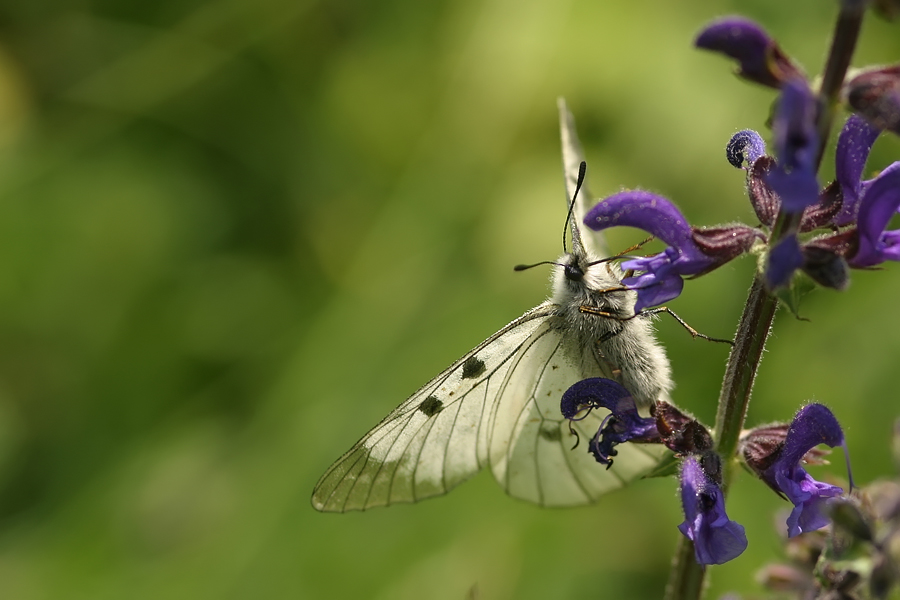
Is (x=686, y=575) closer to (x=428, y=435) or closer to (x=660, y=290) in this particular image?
(x=660, y=290)

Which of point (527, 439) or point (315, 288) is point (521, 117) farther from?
point (527, 439)

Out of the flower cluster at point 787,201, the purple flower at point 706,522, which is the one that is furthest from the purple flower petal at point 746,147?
the purple flower at point 706,522

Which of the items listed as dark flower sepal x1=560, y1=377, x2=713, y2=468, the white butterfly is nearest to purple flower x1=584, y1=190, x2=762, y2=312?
dark flower sepal x1=560, y1=377, x2=713, y2=468

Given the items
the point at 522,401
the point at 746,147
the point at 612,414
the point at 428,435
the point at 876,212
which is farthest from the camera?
the point at 522,401

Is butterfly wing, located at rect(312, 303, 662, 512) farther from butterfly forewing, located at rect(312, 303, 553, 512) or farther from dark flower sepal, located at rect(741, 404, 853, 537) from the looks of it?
dark flower sepal, located at rect(741, 404, 853, 537)

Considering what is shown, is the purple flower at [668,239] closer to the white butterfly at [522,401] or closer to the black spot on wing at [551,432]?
the white butterfly at [522,401]

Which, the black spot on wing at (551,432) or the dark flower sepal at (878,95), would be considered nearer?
the dark flower sepal at (878,95)

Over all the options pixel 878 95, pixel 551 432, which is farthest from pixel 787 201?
pixel 551 432
